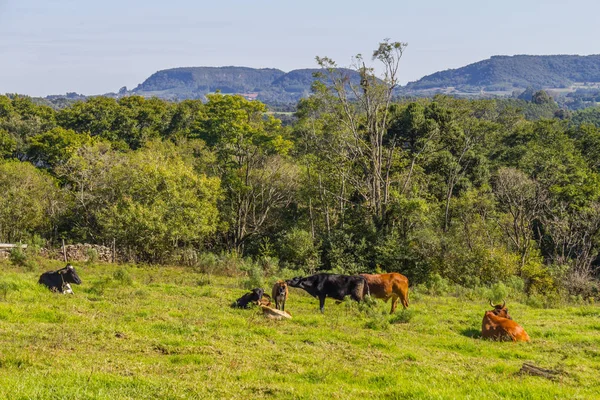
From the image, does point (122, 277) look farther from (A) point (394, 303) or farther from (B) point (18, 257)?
(A) point (394, 303)

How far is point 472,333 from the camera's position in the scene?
12422 mm

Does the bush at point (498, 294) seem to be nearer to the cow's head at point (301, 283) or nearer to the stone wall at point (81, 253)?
the cow's head at point (301, 283)

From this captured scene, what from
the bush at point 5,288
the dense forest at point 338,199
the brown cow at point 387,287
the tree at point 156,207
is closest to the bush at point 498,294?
the dense forest at point 338,199

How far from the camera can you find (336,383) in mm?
7930

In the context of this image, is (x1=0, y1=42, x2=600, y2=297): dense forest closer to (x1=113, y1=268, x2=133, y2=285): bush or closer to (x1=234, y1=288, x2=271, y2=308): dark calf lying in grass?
(x1=113, y1=268, x2=133, y2=285): bush

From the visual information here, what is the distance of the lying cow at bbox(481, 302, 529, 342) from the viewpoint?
11.8 meters

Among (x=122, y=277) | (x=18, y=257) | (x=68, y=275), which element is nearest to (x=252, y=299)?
(x=122, y=277)

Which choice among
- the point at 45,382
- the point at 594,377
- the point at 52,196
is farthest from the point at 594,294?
the point at 52,196

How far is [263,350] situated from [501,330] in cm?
572

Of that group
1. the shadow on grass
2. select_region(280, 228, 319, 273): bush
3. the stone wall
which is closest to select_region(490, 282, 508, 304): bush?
the shadow on grass

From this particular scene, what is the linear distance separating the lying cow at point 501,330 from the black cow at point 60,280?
11.3 meters

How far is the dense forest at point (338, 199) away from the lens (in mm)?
26922

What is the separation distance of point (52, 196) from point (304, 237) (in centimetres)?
1829

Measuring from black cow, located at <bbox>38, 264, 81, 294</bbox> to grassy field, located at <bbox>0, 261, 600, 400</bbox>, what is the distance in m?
0.32
